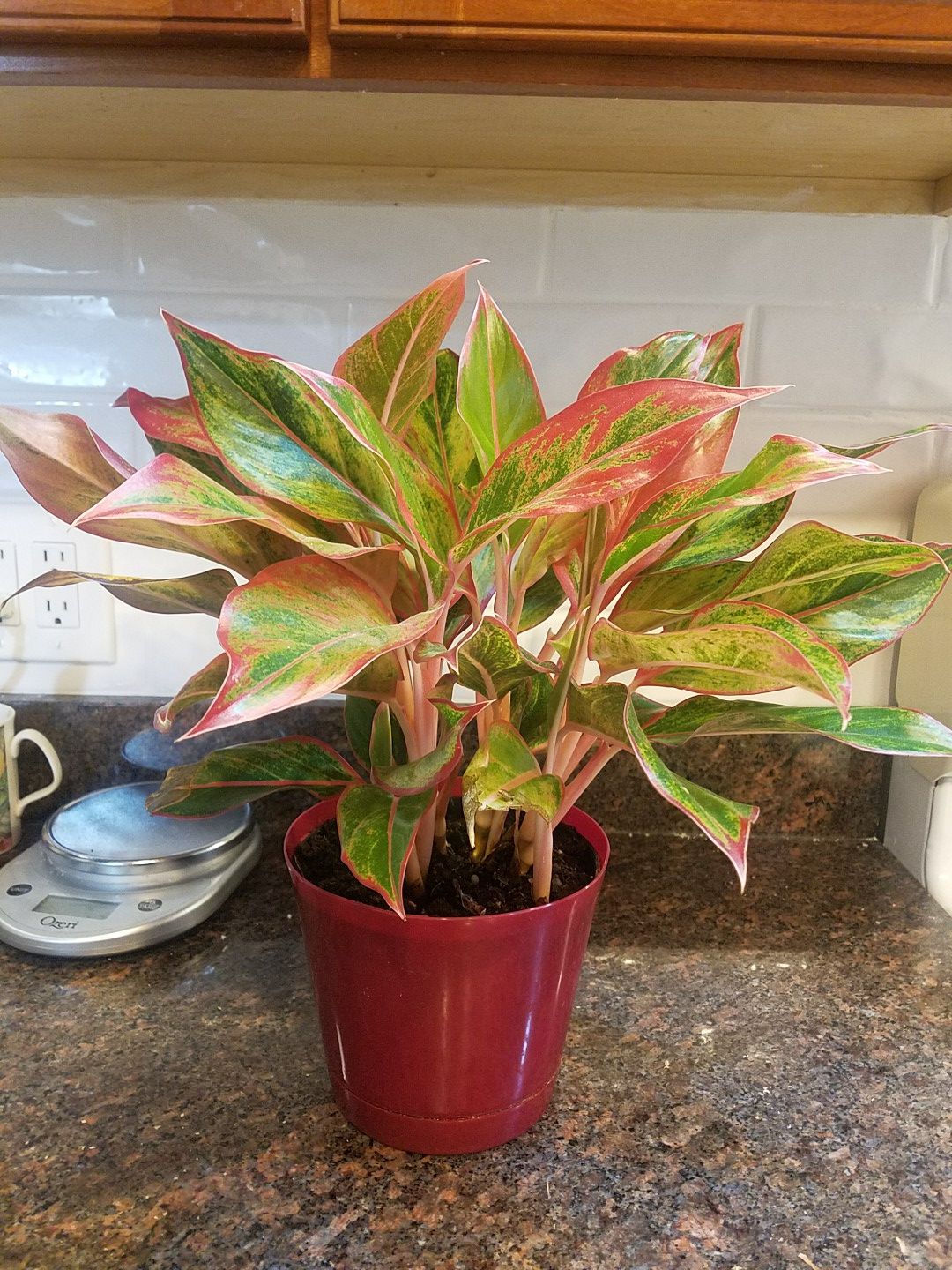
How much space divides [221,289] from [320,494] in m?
0.54

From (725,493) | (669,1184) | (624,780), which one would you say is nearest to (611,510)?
(725,493)

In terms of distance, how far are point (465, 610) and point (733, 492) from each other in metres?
0.18

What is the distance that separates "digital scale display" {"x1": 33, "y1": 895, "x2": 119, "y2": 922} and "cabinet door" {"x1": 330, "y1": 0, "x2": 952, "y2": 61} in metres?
0.66

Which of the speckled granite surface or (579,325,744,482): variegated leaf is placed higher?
(579,325,744,482): variegated leaf

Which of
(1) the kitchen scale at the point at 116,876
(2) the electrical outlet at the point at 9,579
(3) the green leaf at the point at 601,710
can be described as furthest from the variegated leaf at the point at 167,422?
(2) the electrical outlet at the point at 9,579

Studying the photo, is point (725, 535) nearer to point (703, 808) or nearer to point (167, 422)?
point (703, 808)

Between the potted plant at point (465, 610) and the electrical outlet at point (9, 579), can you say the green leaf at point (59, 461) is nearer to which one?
the potted plant at point (465, 610)

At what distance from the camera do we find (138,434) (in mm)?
876

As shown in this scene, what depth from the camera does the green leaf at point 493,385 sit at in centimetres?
49

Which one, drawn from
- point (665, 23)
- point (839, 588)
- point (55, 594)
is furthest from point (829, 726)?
point (55, 594)

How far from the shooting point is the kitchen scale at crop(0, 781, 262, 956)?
715 mm

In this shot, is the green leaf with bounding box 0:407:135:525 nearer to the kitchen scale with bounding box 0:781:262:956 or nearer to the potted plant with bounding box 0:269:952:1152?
the potted plant with bounding box 0:269:952:1152

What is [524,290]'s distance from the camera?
85 centimetres

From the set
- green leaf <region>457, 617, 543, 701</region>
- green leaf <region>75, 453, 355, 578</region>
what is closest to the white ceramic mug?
green leaf <region>75, 453, 355, 578</region>
